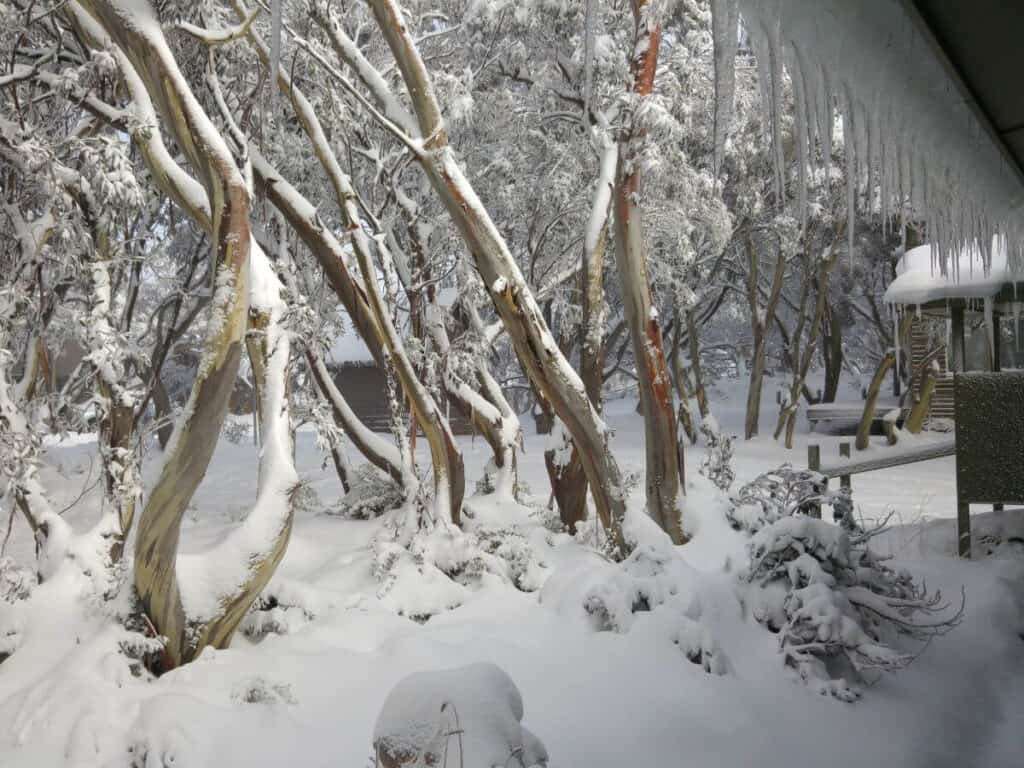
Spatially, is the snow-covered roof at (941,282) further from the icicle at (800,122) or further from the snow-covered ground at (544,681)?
the icicle at (800,122)

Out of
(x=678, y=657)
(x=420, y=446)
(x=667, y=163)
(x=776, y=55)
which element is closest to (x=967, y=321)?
(x=667, y=163)

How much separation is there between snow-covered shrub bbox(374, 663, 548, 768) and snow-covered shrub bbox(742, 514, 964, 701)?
2733 mm

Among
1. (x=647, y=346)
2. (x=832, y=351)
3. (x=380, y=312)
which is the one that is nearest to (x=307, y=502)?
(x=380, y=312)

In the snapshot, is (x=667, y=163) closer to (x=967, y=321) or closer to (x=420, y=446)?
(x=967, y=321)

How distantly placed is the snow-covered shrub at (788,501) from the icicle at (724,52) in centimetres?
481

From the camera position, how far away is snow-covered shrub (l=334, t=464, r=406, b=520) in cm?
912

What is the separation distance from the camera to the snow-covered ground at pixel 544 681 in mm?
4062

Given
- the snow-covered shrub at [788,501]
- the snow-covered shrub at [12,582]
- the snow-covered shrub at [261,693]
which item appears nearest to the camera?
the snow-covered shrub at [261,693]

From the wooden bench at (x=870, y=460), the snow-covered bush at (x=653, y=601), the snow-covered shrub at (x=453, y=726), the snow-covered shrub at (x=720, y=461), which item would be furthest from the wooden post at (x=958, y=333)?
the snow-covered shrub at (x=453, y=726)

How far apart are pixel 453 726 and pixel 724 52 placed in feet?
6.93

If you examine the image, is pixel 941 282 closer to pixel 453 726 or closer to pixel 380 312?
pixel 380 312

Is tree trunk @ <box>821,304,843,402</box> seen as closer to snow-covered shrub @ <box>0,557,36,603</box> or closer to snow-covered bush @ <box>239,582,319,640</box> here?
snow-covered bush @ <box>239,582,319,640</box>

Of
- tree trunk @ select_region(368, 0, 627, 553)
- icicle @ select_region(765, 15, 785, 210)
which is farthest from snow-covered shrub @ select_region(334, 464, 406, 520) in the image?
icicle @ select_region(765, 15, 785, 210)

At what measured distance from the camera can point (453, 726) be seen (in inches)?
103
